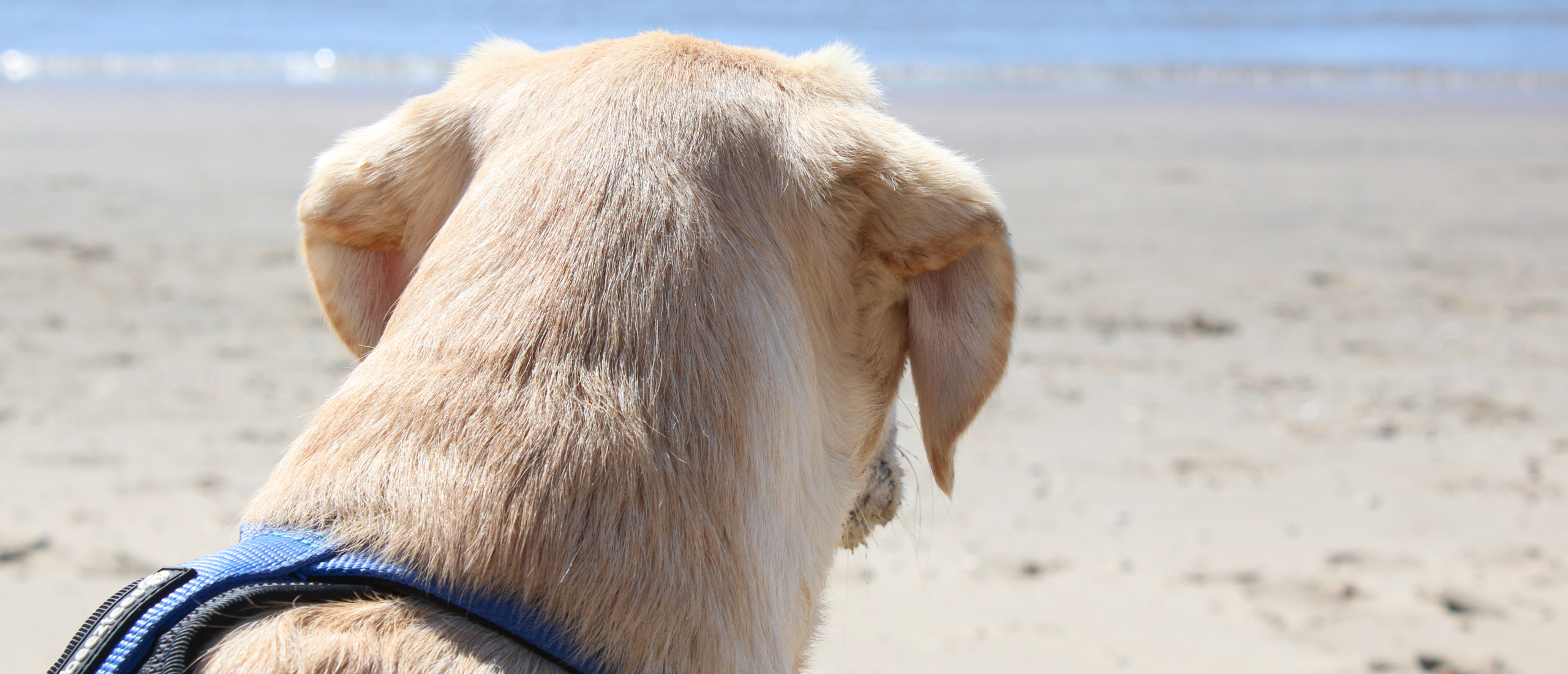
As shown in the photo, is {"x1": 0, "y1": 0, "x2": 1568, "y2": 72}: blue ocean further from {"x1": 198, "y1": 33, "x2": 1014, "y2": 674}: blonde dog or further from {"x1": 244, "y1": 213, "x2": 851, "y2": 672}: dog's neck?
{"x1": 244, "y1": 213, "x2": 851, "y2": 672}: dog's neck

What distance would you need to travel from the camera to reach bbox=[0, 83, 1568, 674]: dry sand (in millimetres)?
4480

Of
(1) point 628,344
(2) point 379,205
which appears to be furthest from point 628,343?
(2) point 379,205

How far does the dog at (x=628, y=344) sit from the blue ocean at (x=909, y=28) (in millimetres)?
17946

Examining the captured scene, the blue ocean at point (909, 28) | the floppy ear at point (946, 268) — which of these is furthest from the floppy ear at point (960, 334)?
the blue ocean at point (909, 28)

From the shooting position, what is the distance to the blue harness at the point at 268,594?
1.39 metres

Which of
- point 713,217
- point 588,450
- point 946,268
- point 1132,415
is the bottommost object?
point 1132,415

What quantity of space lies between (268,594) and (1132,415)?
5.61m

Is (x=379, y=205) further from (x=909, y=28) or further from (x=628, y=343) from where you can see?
(x=909, y=28)

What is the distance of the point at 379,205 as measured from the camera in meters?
1.98

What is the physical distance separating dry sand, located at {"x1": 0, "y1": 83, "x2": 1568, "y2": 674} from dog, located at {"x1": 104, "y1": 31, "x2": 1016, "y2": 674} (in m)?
2.43

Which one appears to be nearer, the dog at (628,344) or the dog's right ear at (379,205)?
the dog at (628,344)

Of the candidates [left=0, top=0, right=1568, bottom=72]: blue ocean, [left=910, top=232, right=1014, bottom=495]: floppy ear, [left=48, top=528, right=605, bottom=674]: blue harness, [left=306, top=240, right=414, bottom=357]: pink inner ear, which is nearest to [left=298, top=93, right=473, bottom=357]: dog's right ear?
[left=306, top=240, right=414, bottom=357]: pink inner ear

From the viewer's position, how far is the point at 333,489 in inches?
59.2

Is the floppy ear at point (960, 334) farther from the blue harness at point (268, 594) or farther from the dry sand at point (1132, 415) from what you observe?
the dry sand at point (1132, 415)
